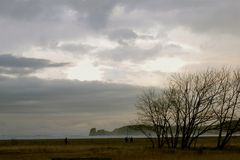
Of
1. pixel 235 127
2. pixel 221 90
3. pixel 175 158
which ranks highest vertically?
pixel 221 90

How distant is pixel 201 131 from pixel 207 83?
5.03 m

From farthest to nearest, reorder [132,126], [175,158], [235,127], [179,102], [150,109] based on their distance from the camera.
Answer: [132,126], [150,109], [179,102], [235,127], [175,158]

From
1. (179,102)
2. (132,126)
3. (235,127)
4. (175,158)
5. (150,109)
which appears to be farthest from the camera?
(132,126)

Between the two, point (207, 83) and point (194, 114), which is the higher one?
point (207, 83)

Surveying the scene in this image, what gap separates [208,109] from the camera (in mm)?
48281

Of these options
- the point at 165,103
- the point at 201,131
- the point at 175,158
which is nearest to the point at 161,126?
the point at 165,103

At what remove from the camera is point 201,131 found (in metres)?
48.2

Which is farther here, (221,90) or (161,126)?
(161,126)

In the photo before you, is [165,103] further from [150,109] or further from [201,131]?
[201,131]

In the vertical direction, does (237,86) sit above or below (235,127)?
above

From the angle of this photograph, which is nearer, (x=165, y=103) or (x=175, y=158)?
(x=175, y=158)

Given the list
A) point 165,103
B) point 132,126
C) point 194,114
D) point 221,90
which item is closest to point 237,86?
point 221,90

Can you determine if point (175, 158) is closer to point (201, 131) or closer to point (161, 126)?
point (201, 131)

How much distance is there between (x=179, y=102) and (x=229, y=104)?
5.35m
